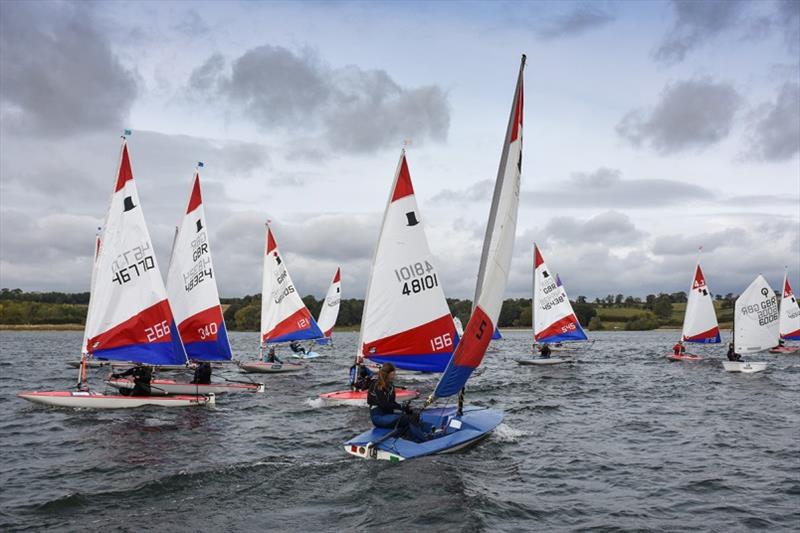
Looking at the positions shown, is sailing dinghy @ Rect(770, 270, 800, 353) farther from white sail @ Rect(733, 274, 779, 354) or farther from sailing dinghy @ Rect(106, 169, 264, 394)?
sailing dinghy @ Rect(106, 169, 264, 394)

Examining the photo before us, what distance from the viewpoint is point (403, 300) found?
20.8 metres

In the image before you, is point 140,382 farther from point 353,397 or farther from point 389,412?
point 389,412

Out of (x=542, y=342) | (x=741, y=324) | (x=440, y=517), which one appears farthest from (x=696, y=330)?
(x=440, y=517)

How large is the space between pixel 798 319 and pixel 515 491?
55133 mm

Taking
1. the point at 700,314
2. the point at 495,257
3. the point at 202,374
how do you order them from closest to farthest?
1. the point at 495,257
2. the point at 202,374
3. the point at 700,314

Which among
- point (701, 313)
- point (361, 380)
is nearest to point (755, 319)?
point (701, 313)

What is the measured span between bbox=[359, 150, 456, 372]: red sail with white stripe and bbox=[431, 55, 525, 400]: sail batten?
6.87 metres

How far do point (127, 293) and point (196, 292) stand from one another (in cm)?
509

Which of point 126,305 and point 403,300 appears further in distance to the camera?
point 126,305

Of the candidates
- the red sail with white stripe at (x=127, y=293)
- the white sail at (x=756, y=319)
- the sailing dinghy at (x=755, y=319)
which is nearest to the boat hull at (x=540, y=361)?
the sailing dinghy at (x=755, y=319)

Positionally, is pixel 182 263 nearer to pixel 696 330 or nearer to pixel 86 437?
pixel 86 437

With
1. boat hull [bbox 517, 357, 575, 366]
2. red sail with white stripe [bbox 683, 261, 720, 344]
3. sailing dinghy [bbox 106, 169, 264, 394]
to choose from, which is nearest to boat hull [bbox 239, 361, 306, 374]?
sailing dinghy [bbox 106, 169, 264, 394]

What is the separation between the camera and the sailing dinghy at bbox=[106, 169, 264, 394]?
26781 mm

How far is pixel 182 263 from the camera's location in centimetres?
2706
